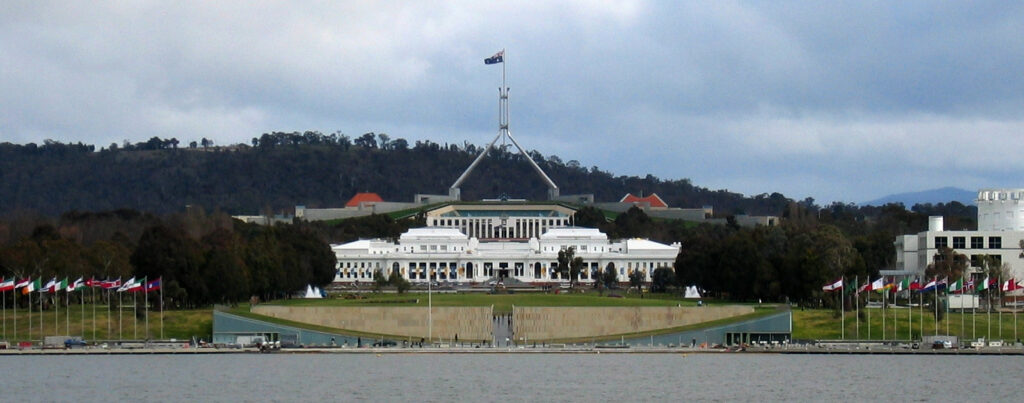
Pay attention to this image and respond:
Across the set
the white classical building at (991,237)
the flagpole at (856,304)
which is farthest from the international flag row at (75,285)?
the white classical building at (991,237)

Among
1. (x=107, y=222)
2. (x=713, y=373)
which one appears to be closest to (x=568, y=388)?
(x=713, y=373)

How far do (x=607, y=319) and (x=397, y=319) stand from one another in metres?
9.02

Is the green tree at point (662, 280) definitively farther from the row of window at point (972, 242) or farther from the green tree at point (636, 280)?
the row of window at point (972, 242)

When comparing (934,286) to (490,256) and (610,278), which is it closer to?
(610,278)

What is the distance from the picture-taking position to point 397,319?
276 feet

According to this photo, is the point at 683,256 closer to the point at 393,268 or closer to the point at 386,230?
the point at 393,268

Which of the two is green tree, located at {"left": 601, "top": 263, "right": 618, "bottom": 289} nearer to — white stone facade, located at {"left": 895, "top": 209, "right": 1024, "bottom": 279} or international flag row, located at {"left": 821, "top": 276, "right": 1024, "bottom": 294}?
white stone facade, located at {"left": 895, "top": 209, "right": 1024, "bottom": 279}

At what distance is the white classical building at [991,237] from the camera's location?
101m

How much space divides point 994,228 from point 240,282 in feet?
133

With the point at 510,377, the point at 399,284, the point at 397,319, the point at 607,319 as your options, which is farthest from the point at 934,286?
the point at 399,284

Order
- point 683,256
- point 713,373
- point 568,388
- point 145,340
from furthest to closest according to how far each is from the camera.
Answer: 1. point 683,256
2. point 145,340
3. point 713,373
4. point 568,388

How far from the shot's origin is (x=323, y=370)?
66.4 m

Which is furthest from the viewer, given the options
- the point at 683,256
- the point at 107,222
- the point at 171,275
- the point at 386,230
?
the point at 386,230

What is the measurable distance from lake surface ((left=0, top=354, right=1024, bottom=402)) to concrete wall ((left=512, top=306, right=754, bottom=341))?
6.95 meters
